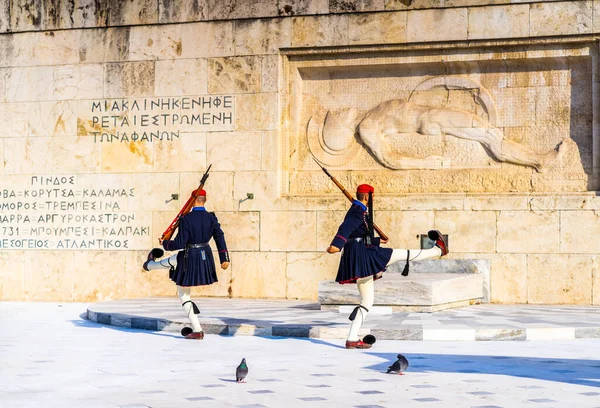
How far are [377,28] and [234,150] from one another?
114 inches

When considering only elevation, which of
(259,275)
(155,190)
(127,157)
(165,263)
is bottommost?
(259,275)

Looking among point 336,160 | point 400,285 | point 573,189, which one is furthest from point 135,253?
point 573,189

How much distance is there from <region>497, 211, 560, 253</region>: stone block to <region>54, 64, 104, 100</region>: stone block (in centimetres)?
676

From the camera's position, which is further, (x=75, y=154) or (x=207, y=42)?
(x=75, y=154)

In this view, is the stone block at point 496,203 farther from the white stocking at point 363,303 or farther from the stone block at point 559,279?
the white stocking at point 363,303

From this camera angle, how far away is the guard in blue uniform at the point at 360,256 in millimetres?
10219

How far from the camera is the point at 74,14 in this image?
55.9 feet

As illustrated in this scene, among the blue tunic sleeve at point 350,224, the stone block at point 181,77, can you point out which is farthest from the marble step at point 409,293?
the stone block at point 181,77

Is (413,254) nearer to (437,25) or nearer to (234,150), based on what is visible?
(437,25)

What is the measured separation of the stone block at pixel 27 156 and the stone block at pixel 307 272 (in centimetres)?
437

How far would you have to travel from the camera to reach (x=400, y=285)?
1323cm

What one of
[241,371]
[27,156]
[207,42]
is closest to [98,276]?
[27,156]

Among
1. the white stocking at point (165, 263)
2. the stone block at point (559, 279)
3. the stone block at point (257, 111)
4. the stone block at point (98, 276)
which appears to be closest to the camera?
the white stocking at point (165, 263)

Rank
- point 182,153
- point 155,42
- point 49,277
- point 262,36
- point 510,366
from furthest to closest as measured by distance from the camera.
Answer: point 49,277, point 155,42, point 182,153, point 262,36, point 510,366
